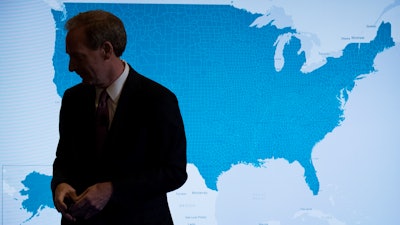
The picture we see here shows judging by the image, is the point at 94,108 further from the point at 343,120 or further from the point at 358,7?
the point at 358,7

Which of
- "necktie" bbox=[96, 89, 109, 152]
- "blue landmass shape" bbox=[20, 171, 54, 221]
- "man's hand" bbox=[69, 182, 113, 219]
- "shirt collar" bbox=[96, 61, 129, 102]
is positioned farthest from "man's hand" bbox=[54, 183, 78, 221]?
"blue landmass shape" bbox=[20, 171, 54, 221]

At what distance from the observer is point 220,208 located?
2699 mm

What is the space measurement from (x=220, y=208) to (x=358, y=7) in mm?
1331

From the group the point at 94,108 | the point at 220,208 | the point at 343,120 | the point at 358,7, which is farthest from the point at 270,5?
the point at 94,108

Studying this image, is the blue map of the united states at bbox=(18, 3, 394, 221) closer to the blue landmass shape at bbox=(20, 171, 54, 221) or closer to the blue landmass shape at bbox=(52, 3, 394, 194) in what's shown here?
the blue landmass shape at bbox=(52, 3, 394, 194)

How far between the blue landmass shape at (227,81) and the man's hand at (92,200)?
4.06 ft

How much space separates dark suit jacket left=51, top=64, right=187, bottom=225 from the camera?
153cm

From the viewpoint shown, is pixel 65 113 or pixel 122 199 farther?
pixel 65 113

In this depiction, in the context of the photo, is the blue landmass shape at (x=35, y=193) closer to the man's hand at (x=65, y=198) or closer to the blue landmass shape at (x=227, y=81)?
the blue landmass shape at (x=227, y=81)

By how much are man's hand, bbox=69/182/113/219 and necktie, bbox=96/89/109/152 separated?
0.15 metres

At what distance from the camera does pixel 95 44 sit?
1529 millimetres

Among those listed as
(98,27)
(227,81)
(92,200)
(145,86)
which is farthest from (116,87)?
(227,81)

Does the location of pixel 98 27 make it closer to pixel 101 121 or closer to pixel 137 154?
pixel 101 121

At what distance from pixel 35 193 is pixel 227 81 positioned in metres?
1.15
